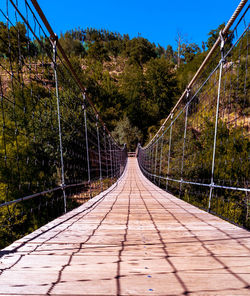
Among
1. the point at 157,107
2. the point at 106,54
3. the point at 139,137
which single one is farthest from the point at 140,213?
the point at 106,54

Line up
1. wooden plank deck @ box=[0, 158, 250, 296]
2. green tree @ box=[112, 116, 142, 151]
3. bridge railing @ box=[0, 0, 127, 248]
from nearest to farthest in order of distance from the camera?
wooden plank deck @ box=[0, 158, 250, 296]
bridge railing @ box=[0, 0, 127, 248]
green tree @ box=[112, 116, 142, 151]

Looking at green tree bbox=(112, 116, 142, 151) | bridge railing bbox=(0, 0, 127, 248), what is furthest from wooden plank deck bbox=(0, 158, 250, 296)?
green tree bbox=(112, 116, 142, 151)

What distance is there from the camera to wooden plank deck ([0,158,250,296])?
0.56 meters

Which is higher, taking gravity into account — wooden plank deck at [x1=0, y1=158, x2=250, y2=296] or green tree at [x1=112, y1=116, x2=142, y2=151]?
green tree at [x1=112, y1=116, x2=142, y2=151]

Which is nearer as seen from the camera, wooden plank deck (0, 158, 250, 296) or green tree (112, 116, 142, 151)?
wooden plank deck (0, 158, 250, 296)

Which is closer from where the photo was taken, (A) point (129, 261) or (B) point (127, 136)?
(A) point (129, 261)

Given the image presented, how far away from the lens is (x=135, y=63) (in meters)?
42.7

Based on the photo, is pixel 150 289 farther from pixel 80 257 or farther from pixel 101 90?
pixel 101 90

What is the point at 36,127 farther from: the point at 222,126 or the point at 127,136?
the point at 127,136

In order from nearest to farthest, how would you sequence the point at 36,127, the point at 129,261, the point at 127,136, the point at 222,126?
the point at 129,261
the point at 222,126
the point at 36,127
the point at 127,136

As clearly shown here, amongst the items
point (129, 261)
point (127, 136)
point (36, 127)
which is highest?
point (127, 136)

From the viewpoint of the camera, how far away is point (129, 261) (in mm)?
729

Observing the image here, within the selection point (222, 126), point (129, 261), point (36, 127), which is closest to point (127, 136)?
point (36, 127)

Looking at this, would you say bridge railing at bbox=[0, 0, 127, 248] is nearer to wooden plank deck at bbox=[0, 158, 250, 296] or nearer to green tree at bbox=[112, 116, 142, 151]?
wooden plank deck at bbox=[0, 158, 250, 296]
